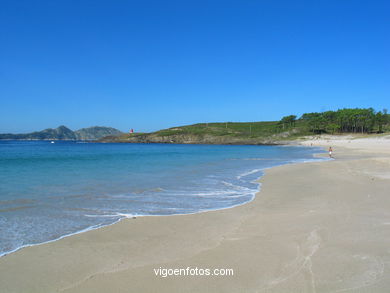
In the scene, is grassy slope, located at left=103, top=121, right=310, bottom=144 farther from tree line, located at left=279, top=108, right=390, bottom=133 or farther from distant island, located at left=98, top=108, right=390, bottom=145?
tree line, located at left=279, top=108, right=390, bottom=133

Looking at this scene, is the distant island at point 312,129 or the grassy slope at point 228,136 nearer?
the distant island at point 312,129

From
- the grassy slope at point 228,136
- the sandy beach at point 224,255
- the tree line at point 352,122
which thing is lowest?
the sandy beach at point 224,255

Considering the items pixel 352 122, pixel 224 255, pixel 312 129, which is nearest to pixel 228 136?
pixel 312 129

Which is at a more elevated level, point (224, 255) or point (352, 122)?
point (352, 122)

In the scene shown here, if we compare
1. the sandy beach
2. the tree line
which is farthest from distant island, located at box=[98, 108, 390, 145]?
the sandy beach

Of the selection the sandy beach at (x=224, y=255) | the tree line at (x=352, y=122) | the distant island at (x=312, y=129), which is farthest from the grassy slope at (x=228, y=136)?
the sandy beach at (x=224, y=255)

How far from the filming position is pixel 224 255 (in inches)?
180

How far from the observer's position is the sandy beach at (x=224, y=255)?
3656 mm

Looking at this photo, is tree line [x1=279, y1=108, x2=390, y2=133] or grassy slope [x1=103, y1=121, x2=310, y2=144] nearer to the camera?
tree line [x1=279, y1=108, x2=390, y2=133]

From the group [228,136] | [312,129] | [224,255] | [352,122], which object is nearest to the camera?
[224,255]

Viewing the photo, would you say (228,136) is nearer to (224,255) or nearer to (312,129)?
(312,129)

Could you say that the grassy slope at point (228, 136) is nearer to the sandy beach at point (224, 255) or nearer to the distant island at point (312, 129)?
the distant island at point (312, 129)

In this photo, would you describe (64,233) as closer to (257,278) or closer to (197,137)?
(257,278)

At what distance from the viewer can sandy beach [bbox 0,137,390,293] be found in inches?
144
